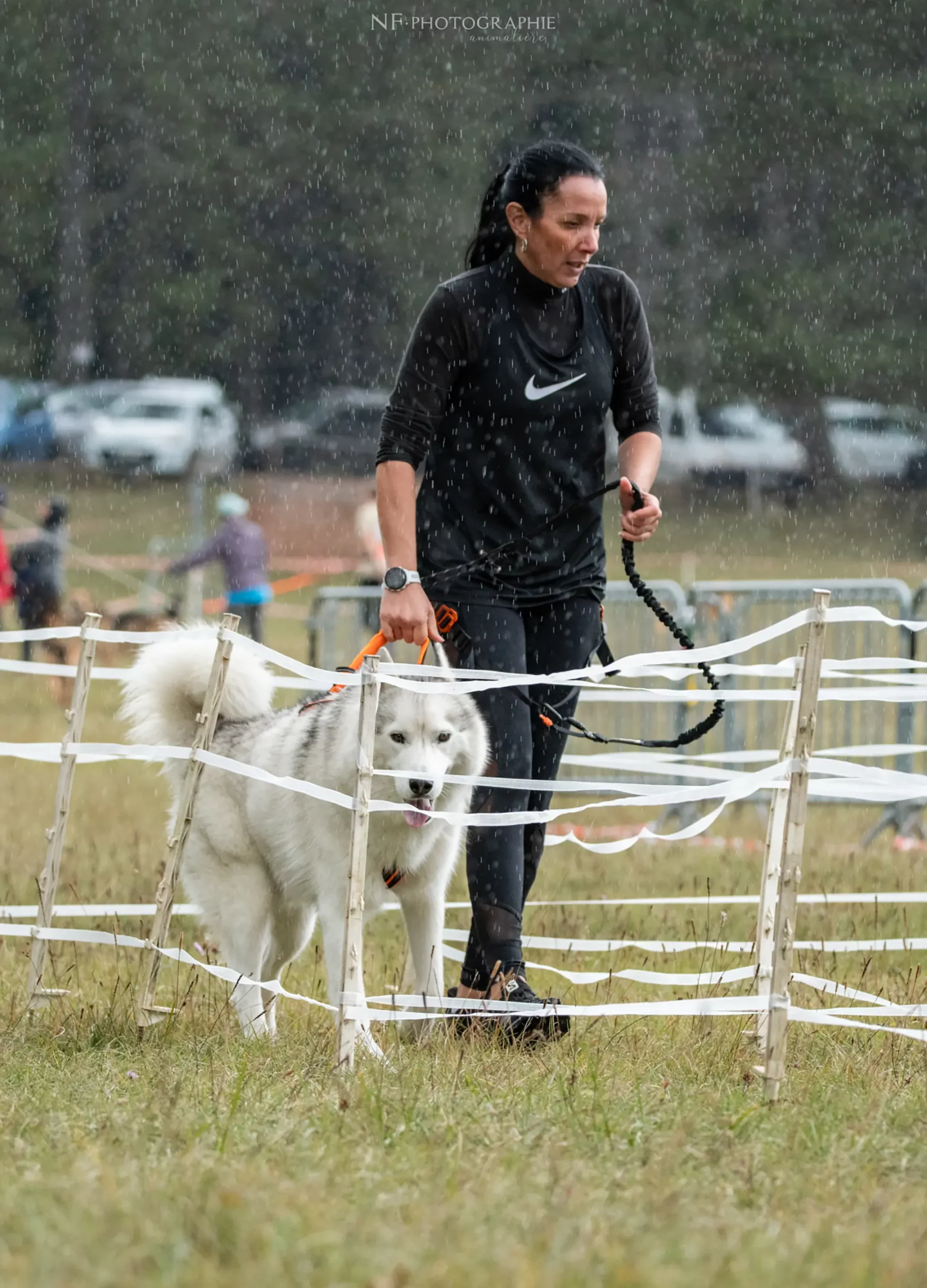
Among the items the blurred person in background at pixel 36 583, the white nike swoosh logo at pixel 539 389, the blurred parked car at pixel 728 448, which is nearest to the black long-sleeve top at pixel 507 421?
the white nike swoosh logo at pixel 539 389

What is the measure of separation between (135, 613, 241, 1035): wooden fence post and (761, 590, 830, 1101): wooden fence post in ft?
4.73

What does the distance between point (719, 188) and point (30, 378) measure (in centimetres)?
1439

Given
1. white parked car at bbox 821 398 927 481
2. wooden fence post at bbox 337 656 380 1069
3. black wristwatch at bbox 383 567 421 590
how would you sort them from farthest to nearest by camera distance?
white parked car at bbox 821 398 927 481, black wristwatch at bbox 383 567 421 590, wooden fence post at bbox 337 656 380 1069

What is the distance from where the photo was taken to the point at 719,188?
3122 centimetres

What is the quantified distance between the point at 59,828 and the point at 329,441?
2842cm

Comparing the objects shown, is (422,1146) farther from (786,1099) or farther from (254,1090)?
(786,1099)

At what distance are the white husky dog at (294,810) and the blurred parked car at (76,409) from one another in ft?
91.1

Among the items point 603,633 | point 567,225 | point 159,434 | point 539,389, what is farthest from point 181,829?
point 159,434

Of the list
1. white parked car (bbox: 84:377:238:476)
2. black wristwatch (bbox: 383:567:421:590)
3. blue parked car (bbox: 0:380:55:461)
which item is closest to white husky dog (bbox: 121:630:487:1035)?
black wristwatch (bbox: 383:567:421:590)

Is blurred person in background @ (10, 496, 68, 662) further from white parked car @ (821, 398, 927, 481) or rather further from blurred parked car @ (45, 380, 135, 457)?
white parked car @ (821, 398, 927, 481)

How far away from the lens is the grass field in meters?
2.48

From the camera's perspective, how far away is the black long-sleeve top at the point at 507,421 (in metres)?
4.34

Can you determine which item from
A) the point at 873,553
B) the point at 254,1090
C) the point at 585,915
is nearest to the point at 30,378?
the point at 873,553

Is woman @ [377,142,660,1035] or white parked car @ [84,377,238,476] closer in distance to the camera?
woman @ [377,142,660,1035]
